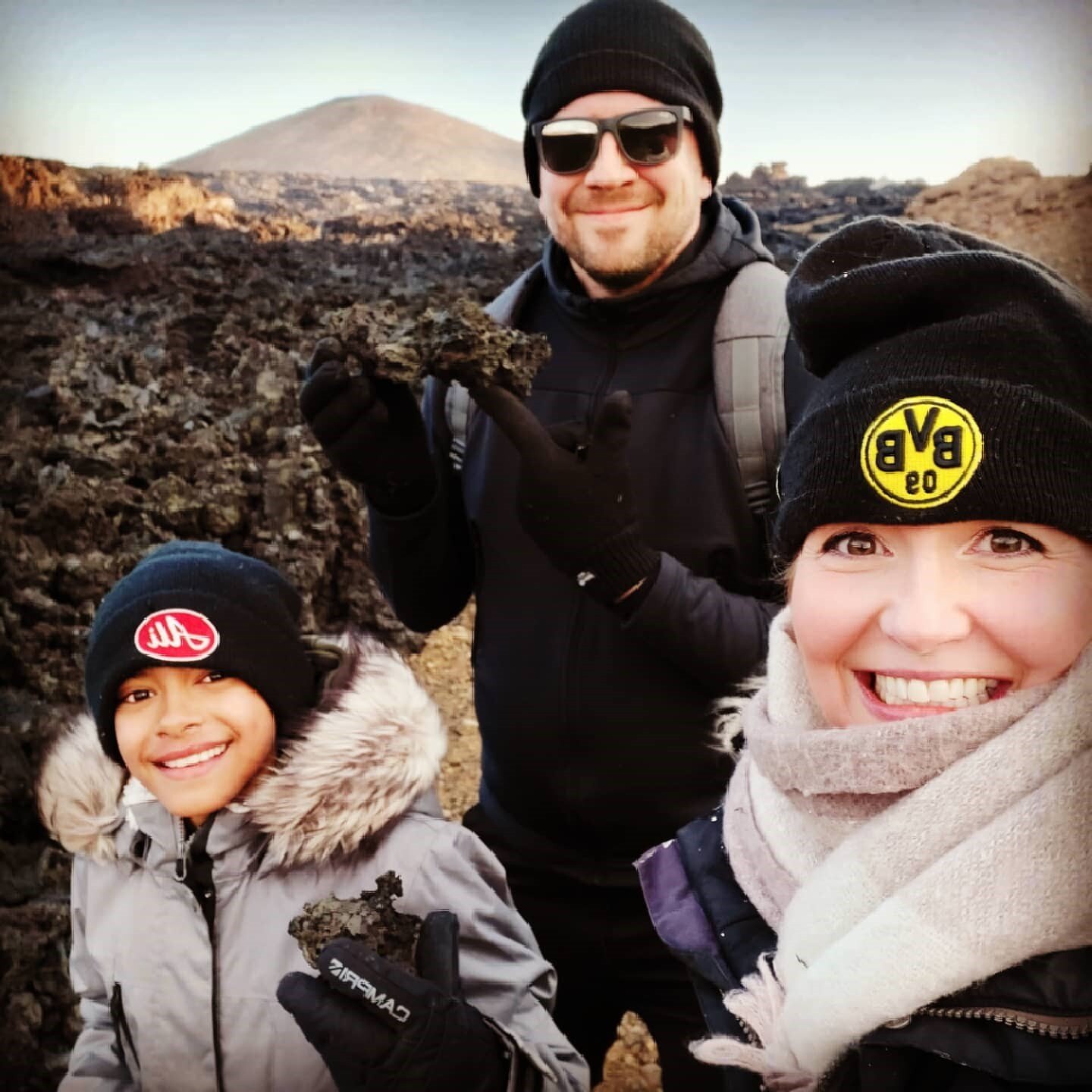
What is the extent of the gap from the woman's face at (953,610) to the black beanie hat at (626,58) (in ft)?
3.34

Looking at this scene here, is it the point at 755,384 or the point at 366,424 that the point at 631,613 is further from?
the point at 366,424

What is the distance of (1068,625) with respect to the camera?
2.49 ft

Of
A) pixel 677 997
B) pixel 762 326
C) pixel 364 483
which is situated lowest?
pixel 677 997

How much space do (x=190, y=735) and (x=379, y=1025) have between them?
0.46m

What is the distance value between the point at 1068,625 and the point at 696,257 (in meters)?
1.01

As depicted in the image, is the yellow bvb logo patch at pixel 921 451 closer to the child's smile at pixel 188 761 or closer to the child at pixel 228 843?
the child at pixel 228 843

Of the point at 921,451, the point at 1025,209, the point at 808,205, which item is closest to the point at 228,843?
the point at 921,451

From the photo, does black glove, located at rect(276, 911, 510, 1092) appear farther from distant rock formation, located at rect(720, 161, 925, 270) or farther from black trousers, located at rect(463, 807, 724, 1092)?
distant rock formation, located at rect(720, 161, 925, 270)

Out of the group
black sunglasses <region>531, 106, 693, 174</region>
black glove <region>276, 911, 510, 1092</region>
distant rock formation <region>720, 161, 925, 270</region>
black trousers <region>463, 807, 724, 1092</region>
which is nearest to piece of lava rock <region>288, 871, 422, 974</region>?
black glove <region>276, 911, 510, 1092</region>

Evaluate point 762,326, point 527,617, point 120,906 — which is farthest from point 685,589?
point 120,906

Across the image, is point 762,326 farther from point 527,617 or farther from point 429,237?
point 429,237

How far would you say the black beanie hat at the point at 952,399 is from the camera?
0.75 m

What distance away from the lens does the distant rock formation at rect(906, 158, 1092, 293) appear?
99 centimetres

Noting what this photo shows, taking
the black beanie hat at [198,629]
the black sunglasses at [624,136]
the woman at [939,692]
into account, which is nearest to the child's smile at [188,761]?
the black beanie hat at [198,629]
